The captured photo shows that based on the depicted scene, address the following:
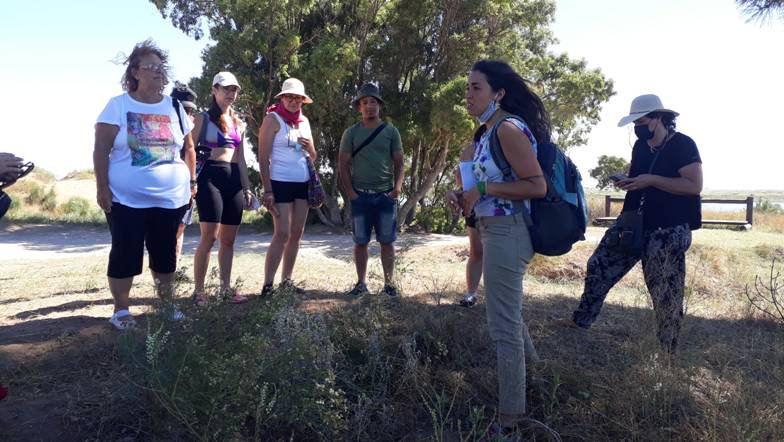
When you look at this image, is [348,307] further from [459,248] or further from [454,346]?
[459,248]

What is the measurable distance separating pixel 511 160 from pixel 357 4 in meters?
11.3

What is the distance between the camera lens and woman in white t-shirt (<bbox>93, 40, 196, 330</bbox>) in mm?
3756

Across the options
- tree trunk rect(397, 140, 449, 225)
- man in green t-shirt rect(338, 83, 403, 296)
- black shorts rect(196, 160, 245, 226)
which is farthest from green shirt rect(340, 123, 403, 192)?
tree trunk rect(397, 140, 449, 225)

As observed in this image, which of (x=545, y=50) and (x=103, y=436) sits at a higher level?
(x=545, y=50)

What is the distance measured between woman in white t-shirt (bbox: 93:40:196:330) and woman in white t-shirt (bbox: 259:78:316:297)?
844 millimetres

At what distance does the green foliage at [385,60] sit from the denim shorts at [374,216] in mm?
7523

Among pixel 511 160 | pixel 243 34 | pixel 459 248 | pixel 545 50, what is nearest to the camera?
pixel 511 160

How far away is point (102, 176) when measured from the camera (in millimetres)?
3719

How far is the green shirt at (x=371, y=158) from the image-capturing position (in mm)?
5012

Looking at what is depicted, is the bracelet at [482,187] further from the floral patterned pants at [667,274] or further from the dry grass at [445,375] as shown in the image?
the floral patterned pants at [667,274]

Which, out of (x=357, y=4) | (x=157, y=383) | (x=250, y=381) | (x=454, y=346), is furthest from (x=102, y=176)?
(x=357, y=4)

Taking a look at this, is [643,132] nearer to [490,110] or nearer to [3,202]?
[490,110]

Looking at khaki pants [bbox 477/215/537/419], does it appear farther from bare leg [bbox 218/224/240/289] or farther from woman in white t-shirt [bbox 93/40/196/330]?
bare leg [bbox 218/224/240/289]

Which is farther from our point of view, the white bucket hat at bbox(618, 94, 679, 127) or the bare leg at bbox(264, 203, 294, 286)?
the bare leg at bbox(264, 203, 294, 286)
